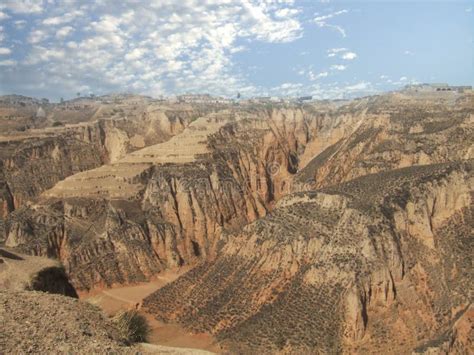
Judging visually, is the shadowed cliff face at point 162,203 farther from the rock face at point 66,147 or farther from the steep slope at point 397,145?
the rock face at point 66,147

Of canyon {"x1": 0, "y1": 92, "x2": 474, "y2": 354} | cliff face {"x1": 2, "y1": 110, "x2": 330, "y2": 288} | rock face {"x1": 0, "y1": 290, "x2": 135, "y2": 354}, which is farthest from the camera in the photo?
cliff face {"x1": 2, "y1": 110, "x2": 330, "y2": 288}

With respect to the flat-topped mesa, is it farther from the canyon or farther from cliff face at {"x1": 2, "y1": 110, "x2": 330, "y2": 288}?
the canyon

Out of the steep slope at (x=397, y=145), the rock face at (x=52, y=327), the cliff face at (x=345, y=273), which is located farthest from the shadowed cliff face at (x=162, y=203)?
the rock face at (x=52, y=327)

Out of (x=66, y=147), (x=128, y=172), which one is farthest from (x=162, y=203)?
(x=66, y=147)

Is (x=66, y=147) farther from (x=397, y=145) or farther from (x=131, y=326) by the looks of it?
(x=131, y=326)

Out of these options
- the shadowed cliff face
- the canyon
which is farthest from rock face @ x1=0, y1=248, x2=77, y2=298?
the shadowed cliff face

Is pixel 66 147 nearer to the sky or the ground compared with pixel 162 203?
nearer to the sky

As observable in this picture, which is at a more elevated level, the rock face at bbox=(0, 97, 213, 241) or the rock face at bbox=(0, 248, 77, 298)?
the rock face at bbox=(0, 97, 213, 241)
